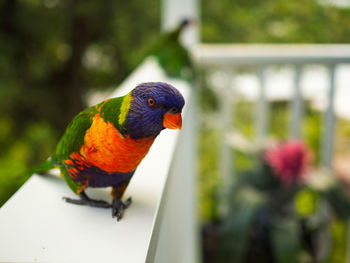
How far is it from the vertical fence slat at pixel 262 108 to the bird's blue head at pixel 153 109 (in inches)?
43.2

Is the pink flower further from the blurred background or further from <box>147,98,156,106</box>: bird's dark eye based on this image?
<box>147,98,156,106</box>: bird's dark eye

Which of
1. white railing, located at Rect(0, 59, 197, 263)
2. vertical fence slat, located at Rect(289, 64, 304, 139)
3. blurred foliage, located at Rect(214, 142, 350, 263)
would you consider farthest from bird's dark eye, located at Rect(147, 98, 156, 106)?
vertical fence slat, located at Rect(289, 64, 304, 139)

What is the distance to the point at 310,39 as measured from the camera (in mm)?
1825

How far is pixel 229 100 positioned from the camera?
1520mm

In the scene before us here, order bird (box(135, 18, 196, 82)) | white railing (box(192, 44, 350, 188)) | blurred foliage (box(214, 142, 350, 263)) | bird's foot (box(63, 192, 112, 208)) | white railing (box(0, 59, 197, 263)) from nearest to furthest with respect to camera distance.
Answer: white railing (box(0, 59, 197, 263)) < bird's foot (box(63, 192, 112, 208)) < bird (box(135, 18, 196, 82)) < blurred foliage (box(214, 142, 350, 263)) < white railing (box(192, 44, 350, 188))

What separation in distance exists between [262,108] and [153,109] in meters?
1.18

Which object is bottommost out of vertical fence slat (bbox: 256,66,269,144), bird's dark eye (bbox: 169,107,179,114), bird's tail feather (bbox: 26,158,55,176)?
vertical fence slat (bbox: 256,66,269,144)

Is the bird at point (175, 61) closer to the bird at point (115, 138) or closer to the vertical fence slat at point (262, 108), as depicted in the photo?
the vertical fence slat at point (262, 108)

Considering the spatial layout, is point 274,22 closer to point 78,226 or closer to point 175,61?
point 175,61


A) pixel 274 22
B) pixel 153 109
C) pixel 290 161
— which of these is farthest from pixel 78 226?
pixel 274 22

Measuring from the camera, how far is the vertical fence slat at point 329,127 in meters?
1.40

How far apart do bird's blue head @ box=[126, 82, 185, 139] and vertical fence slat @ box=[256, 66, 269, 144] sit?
3.60 ft

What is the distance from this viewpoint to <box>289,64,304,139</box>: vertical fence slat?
1408 millimetres

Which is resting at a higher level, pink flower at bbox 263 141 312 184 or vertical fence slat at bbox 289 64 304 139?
vertical fence slat at bbox 289 64 304 139
